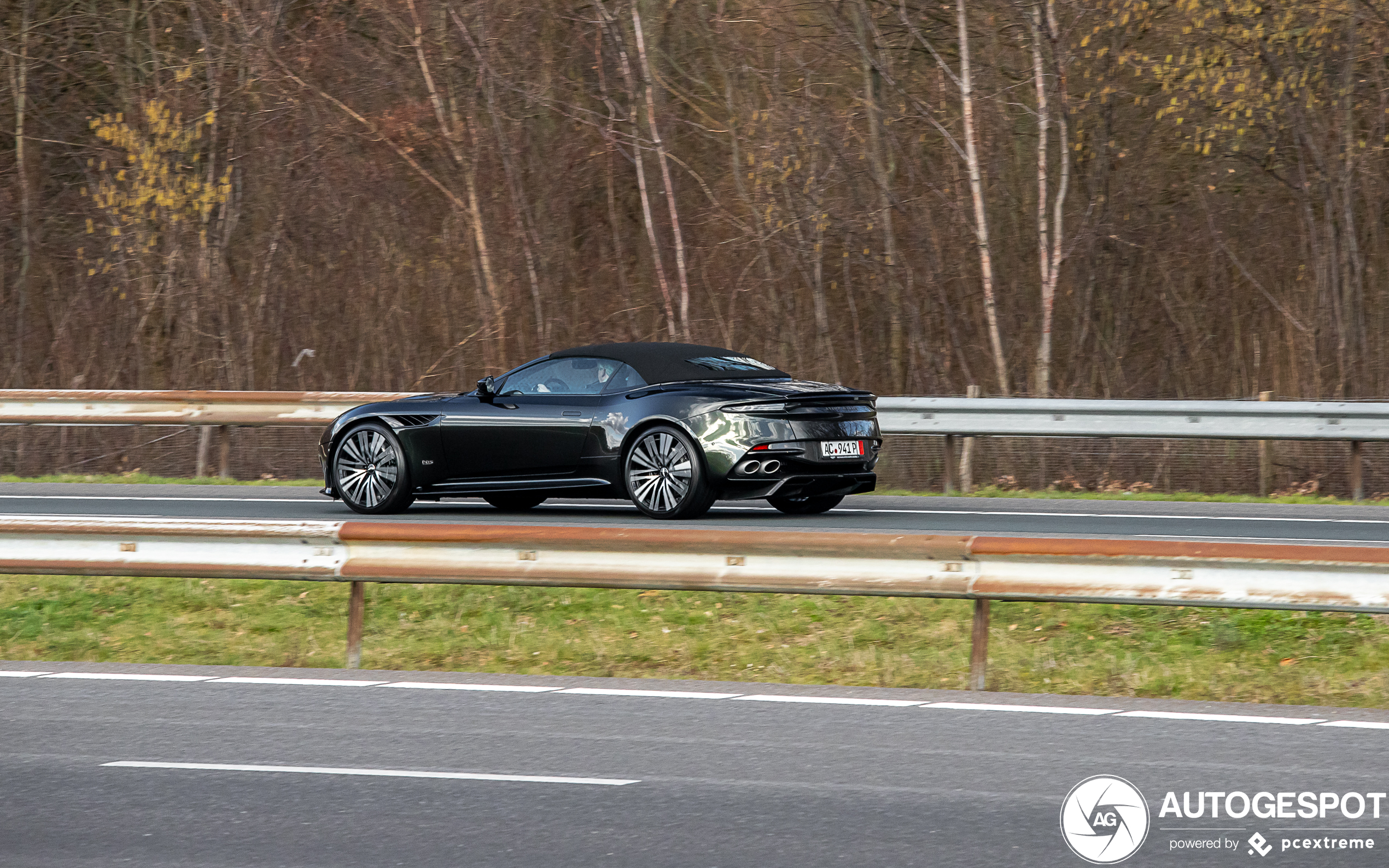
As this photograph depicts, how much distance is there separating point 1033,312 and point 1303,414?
6.78 meters

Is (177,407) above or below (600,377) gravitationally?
below

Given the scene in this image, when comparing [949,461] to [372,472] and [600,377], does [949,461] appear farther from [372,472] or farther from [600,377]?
[372,472]

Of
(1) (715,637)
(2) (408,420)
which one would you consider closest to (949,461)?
(2) (408,420)

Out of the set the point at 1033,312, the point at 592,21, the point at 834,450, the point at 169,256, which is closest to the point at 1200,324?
the point at 1033,312

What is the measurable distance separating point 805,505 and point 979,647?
18.8 feet

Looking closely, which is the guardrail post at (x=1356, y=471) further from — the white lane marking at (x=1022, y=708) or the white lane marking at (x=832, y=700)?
the white lane marking at (x=832, y=700)

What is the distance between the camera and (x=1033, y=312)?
73.6ft

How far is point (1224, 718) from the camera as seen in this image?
7.22m


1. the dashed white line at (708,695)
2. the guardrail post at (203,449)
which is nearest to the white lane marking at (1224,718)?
the dashed white line at (708,695)

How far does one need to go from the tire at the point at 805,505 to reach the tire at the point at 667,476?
1.22 meters

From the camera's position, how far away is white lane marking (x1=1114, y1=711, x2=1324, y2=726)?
7105mm

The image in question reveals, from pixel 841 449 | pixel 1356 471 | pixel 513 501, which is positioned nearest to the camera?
pixel 841 449

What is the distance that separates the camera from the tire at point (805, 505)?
13.8 metres

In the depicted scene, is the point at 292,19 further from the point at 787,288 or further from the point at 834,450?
the point at 834,450
